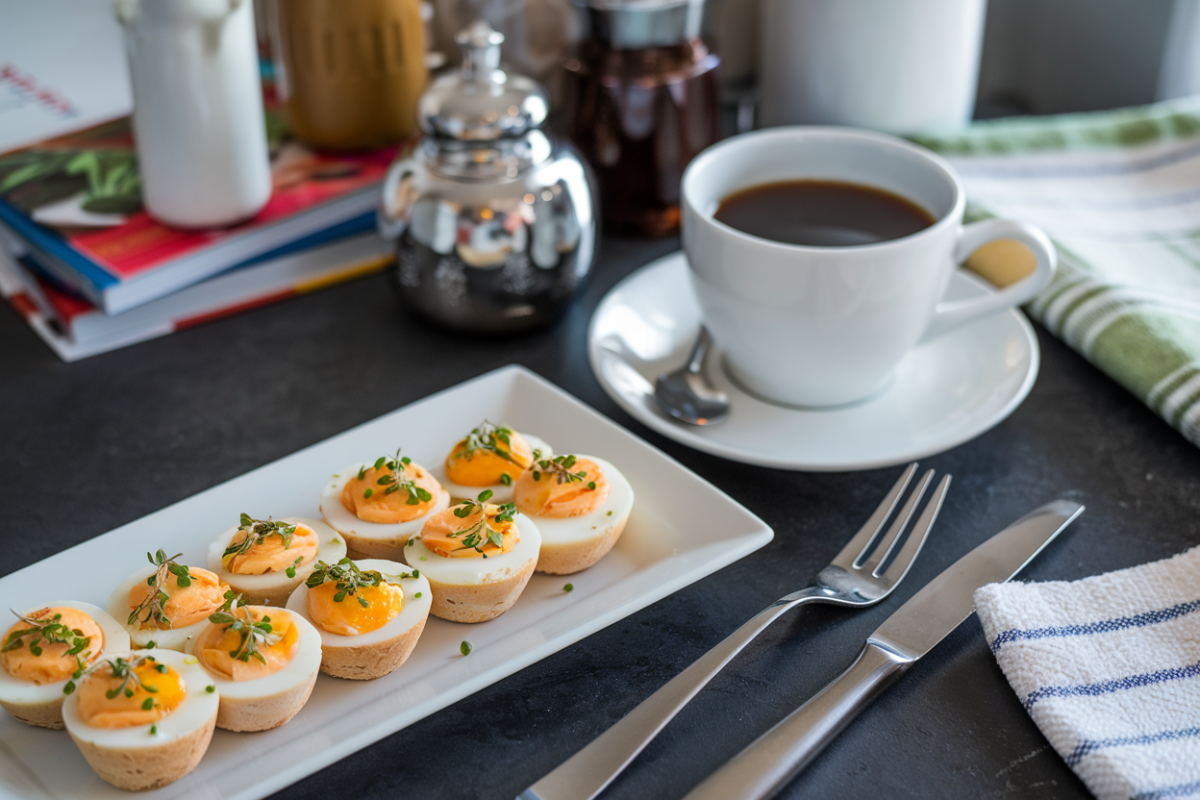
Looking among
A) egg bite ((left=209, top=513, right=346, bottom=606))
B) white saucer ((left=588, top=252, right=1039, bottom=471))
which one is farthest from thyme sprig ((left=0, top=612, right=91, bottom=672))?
white saucer ((left=588, top=252, right=1039, bottom=471))

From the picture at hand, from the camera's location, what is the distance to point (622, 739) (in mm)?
657

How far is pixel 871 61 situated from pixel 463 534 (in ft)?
2.97

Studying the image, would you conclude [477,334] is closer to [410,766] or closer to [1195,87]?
[410,766]

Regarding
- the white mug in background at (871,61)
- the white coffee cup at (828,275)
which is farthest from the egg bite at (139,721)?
the white mug in background at (871,61)

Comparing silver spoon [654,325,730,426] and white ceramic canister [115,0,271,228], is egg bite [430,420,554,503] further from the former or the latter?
white ceramic canister [115,0,271,228]

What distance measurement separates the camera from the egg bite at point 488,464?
83 cm

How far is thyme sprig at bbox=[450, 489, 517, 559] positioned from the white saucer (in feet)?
0.62

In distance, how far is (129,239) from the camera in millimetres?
1142

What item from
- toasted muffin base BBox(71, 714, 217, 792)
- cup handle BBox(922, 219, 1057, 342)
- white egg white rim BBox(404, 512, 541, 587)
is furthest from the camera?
cup handle BBox(922, 219, 1057, 342)

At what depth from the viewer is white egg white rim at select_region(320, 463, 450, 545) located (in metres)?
0.78

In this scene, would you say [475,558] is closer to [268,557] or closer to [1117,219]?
[268,557]

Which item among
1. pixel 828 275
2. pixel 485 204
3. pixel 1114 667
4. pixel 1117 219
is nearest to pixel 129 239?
pixel 485 204

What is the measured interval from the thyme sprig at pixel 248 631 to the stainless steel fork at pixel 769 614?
0.61 feet

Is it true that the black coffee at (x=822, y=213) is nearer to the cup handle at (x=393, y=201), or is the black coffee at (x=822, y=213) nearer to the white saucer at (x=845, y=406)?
the white saucer at (x=845, y=406)
